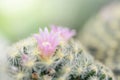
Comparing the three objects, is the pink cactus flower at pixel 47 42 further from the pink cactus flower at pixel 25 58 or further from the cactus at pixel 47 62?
the pink cactus flower at pixel 25 58

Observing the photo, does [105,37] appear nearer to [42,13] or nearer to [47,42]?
[42,13]

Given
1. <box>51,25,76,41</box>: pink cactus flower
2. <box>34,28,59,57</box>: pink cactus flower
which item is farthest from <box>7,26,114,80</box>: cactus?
<box>51,25,76,41</box>: pink cactus flower

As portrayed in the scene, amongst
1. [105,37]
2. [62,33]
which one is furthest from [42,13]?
[62,33]

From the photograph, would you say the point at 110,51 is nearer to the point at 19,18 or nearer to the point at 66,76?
the point at 66,76

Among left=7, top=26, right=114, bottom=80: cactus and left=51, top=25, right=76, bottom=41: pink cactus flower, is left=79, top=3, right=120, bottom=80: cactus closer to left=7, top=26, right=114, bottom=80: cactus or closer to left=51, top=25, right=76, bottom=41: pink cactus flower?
left=51, top=25, right=76, bottom=41: pink cactus flower

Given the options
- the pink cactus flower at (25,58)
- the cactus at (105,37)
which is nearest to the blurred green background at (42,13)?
the cactus at (105,37)

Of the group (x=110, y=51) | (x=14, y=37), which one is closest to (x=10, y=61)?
(x=110, y=51)
